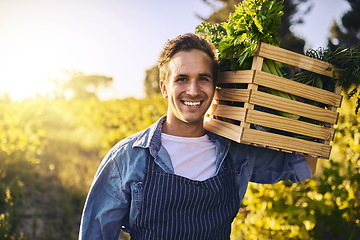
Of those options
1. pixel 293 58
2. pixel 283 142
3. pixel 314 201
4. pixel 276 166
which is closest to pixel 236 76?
pixel 293 58

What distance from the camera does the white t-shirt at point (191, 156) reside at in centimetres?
187

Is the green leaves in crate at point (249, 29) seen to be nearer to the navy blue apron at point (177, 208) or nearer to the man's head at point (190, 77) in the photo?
the man's head at point (190, 77)

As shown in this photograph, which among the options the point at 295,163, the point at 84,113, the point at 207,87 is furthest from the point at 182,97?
the point at 84,113

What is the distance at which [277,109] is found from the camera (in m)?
1.73

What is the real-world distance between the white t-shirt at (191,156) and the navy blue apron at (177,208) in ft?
0.19

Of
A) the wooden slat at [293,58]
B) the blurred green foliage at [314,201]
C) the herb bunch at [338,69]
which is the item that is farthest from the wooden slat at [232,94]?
the blurred green foliage at [314,201]

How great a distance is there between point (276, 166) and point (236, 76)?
2.34ft

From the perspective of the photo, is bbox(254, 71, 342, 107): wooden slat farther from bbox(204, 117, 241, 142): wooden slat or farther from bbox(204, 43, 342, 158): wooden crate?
bbox(204, 117, 241, 142): wooden slat

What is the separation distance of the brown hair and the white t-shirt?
405 millimetres

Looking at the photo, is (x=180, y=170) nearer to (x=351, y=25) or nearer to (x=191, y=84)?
(x=191, y=84)

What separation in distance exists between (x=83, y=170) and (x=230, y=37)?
4885 millimetres

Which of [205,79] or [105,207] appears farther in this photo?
[205,79]

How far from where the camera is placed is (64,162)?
643 cm

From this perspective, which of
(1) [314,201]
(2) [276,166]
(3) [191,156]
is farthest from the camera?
(1) [314,201]
